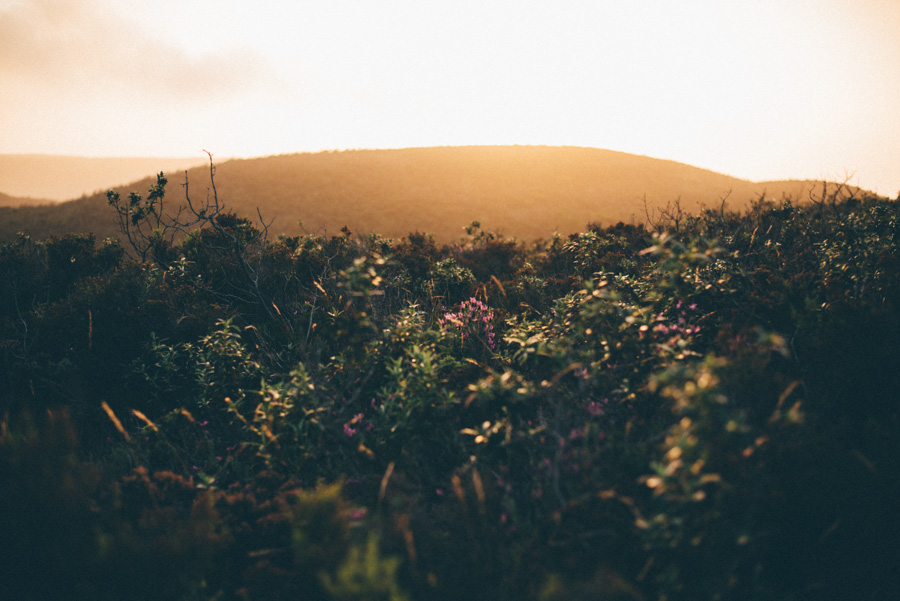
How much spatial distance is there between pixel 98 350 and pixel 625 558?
583cm

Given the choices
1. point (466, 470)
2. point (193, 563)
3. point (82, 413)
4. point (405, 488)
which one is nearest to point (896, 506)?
point (466, 470)

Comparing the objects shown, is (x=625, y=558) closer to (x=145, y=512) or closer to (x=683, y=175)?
(x=145, y=512)

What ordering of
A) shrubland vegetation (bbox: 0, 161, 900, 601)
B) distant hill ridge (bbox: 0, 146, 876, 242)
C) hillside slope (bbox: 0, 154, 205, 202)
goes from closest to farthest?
shrubland vegetation (bbox: 0, 161, 900, 601), distant hill ridge (bbox: 0, 146, 876, 242), hillside slope (bbox: 0, 154, 205, 202)

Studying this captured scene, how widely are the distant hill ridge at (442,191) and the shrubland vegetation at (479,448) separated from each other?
15.9 meters

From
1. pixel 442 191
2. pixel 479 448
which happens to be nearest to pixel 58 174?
pixel 442 191

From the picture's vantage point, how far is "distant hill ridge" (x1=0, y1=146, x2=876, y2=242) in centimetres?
2328

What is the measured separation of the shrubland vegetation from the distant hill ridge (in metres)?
15.9

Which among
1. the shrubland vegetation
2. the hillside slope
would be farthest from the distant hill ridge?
the hillside slope

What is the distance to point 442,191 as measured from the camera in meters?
30.6

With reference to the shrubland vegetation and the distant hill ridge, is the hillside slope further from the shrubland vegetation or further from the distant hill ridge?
the shrubland vegetation

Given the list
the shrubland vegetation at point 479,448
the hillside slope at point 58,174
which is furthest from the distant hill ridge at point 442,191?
the hillside slope at point 58,174

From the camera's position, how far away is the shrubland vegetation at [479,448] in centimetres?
191

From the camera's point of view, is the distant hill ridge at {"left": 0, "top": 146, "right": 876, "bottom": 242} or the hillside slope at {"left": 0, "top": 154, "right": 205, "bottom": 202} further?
the hillside slope at {"left": 0, "top": 154, "right": 205, "bottom": 202}

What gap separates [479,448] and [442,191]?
97.1ft
